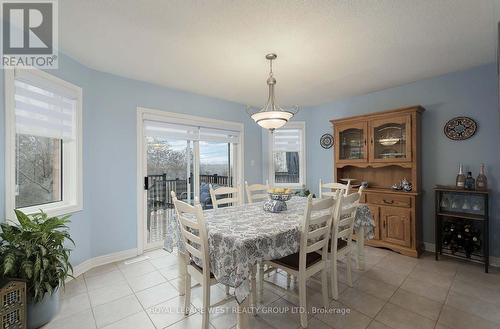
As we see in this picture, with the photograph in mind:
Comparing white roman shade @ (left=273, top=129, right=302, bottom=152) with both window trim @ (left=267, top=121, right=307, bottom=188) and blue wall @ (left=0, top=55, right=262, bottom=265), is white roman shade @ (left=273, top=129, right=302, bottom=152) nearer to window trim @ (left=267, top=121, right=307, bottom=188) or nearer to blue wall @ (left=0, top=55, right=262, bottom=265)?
window trim @ (left=267, top=121, right=307, bottom=188)

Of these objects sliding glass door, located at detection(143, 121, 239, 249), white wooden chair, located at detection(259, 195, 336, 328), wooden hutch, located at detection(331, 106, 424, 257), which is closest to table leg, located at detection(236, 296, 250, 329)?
white wooden chair, located at detection(259, 195, 336, 328)

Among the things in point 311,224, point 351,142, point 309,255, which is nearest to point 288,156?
point 351,142

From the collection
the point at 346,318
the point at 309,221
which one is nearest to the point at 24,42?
the point at 309,221

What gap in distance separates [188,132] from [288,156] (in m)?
2.10

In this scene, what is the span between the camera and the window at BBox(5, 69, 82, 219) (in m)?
1.92

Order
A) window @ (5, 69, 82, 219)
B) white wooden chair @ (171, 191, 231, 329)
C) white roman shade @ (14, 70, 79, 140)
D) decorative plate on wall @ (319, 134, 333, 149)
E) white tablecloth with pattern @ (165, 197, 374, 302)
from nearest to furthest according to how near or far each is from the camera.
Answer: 1. white tablecloth with pattern @ (165, 197, 374, 302)
2. white wooden chair @ (171, 191, 231, 329)
3. window @ (5, 69, 82, 219)
4. white roman shade @ (14, 70, 79, 140)
5. decorative plate on wall @ (319, 134, 333, 149)

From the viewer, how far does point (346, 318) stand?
1836mm

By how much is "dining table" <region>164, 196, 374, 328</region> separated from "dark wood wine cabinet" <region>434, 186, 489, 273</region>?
2.05 metres

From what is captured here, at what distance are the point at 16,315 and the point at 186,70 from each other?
8.79 feet

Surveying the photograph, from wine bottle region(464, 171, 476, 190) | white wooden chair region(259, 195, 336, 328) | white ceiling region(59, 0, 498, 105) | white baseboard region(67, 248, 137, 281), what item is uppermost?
white ceiling region(59, 0, 498, 105)

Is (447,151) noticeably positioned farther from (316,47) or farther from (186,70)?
(186,70)

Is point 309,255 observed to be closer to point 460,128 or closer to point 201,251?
point 201,251

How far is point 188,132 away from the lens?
12.0 feet

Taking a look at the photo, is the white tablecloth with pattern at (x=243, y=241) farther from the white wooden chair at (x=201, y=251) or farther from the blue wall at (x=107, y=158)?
the blue wall at (x=107, y=158)
